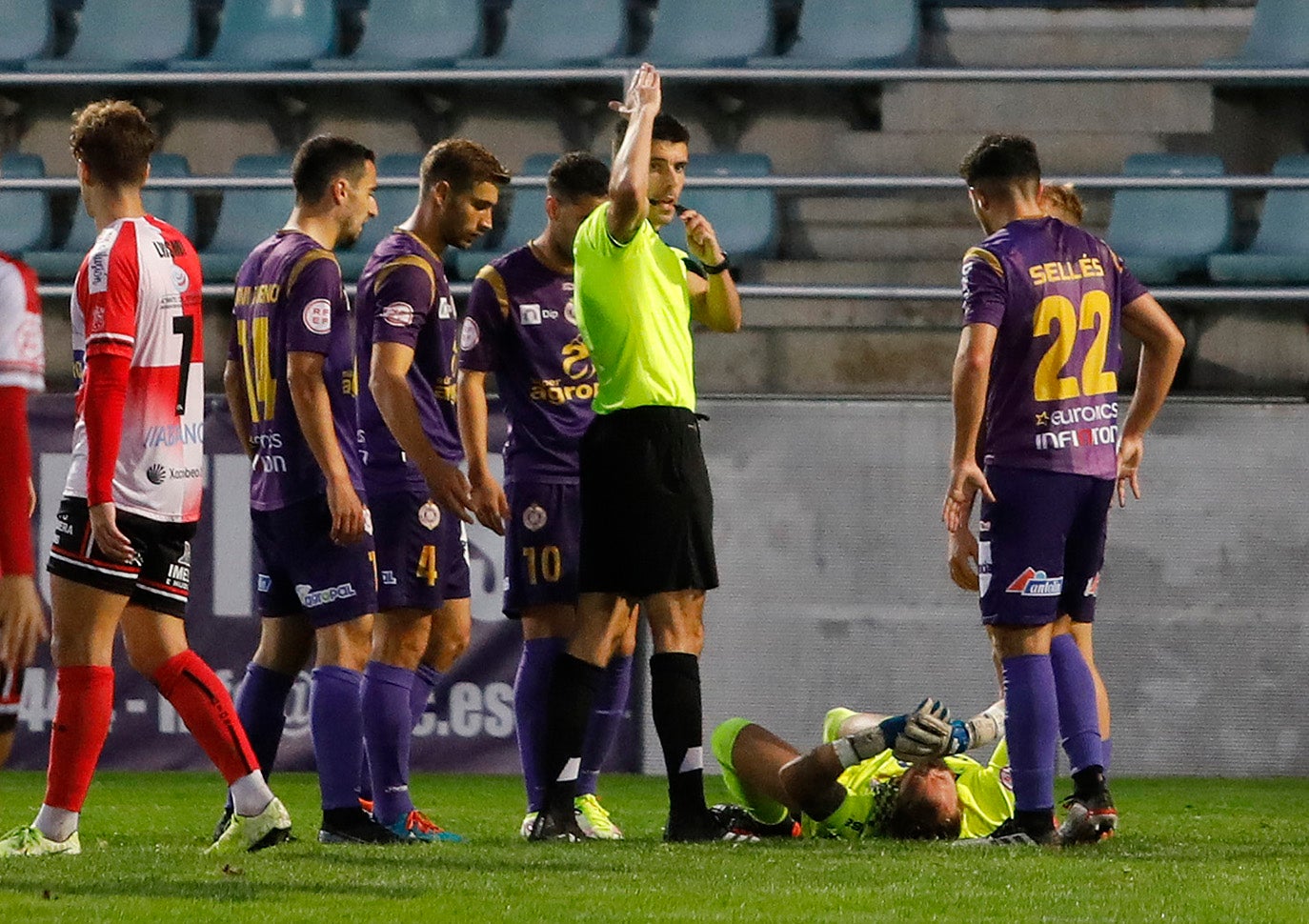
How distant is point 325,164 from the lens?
20.0 feet

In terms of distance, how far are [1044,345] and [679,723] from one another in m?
1.44

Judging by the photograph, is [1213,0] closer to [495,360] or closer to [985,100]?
[985,100]

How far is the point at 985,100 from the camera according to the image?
10.5 meters

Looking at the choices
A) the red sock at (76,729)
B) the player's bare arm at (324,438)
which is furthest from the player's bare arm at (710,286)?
the red sock at (76,729)

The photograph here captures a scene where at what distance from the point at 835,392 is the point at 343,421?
3816mm

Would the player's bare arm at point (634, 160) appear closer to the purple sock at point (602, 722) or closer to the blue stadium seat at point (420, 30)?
the purple sock at point (602, 722)

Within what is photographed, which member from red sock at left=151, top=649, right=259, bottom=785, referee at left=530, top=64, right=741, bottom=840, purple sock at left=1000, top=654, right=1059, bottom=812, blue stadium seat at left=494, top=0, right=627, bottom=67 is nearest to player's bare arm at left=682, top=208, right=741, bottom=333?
referee at left=530, top=64, right=741, bottom=840

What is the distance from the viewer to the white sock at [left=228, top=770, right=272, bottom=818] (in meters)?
5.39

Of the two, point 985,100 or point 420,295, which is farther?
point 985,100

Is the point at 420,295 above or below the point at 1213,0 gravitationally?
below

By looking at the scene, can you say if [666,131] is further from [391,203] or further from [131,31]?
[131,31]

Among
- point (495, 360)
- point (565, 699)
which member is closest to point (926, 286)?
point (495, 360)

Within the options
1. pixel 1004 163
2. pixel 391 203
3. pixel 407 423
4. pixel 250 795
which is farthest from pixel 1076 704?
pixel 391 203

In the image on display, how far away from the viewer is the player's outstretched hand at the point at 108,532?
507 centimetres
